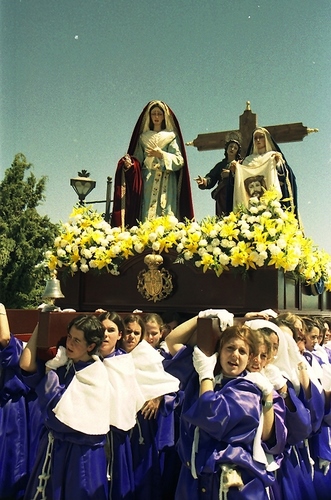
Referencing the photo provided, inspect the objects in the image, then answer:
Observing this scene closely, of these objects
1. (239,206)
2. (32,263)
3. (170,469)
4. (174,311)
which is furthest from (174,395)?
(32,263)

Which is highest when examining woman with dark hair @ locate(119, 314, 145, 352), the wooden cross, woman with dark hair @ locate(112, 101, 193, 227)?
the wooden cross

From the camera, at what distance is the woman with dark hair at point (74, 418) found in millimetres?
3881

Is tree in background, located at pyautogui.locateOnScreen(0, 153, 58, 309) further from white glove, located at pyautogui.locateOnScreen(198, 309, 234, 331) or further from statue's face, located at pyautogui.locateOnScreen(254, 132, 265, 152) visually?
white glove, located at pyautogui.locateOnScreen(198, 309, 234, 331)

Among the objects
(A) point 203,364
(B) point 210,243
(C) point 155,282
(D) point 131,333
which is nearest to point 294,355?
(A) point 203,364

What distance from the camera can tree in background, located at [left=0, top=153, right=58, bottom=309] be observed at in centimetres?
1828

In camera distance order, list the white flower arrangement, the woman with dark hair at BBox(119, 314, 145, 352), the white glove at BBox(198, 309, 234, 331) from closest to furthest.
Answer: the white glove at BBox(198, 309, 234, 331) < the woman with dark hair at BBox(119, 314, 145, 352) < the white flower arrangement

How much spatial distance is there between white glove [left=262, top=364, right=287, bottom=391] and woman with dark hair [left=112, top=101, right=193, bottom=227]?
469 centimetres

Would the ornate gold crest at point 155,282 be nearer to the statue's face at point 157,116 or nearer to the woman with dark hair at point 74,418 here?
the statue's face at point 157,116

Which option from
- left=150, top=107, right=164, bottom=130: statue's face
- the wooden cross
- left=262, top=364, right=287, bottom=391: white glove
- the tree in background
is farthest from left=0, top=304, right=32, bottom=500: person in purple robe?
the tree in background

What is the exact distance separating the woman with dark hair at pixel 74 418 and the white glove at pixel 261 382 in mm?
988

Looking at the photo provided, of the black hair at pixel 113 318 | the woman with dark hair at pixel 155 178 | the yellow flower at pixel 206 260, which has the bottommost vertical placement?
the black hair at pixel 113 318

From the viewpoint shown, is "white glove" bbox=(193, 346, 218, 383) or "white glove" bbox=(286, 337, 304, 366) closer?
"white glove" bbox=(193, 346, 218, 383)

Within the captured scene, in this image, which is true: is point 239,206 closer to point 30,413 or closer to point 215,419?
point 30,413

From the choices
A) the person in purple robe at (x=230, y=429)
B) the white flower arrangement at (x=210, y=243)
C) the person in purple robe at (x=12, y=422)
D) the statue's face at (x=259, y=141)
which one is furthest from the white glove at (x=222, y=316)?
the statue's face at (x=259, y=141)
